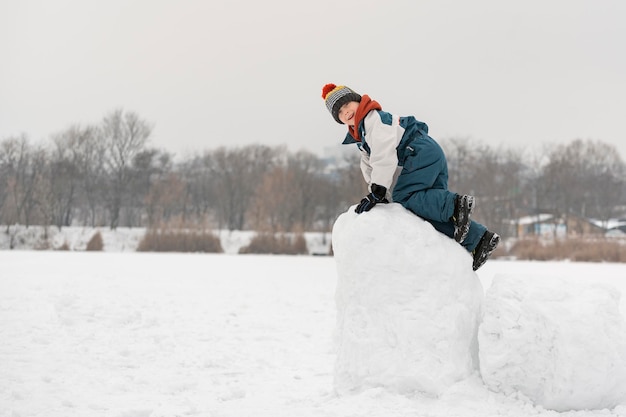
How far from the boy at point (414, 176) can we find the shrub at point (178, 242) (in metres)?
25.2

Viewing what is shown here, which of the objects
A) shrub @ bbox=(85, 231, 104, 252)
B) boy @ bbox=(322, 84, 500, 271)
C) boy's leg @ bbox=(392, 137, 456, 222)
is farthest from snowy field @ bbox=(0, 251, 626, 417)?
shrub @ bbox=(85, 231, 104, 252)

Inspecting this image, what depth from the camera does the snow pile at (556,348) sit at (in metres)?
3.04

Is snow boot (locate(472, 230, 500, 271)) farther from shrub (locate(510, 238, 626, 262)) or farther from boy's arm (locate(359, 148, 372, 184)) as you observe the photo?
shrub (locate(510, 238, 626, 262))

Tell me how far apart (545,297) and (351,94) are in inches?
66.1

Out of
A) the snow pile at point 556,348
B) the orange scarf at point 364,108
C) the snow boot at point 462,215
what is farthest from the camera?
the orange scarf at point 364,108

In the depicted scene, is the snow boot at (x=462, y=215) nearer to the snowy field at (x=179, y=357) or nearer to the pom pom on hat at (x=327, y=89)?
the snowy field at (x=179, y=357)

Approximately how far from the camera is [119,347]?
19.1 ft

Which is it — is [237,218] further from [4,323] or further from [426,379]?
[426,379]

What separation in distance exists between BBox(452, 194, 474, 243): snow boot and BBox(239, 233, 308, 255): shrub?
26058 mm

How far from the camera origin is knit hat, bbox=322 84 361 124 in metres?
3.71

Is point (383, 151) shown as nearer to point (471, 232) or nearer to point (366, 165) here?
point (366, 165)

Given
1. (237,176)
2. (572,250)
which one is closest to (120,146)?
(237,176)

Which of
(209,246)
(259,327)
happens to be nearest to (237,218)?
(209,246)

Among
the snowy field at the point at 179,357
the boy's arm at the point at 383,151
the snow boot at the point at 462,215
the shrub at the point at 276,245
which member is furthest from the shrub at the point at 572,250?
the boy's arm at the point at 383,151
